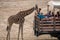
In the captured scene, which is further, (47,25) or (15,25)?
(15,25)

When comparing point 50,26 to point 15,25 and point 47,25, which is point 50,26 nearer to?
point 47,25

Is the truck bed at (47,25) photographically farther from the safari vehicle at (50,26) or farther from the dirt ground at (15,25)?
the dirt ground at (15,25)

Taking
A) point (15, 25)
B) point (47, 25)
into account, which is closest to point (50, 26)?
point (47, 25)

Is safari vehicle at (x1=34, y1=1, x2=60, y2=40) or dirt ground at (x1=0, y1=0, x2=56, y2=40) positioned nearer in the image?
safari vehicle at (x1=34, y1=1, x2=60, y2=40)

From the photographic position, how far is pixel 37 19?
12.4 feet

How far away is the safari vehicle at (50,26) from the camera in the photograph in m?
3.55

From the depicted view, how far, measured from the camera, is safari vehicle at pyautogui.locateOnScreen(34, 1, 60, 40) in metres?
3.55

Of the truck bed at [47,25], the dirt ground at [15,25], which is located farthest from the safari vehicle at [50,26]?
the dirt ground at [15,25]

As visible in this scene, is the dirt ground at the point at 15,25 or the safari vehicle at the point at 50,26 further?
the dirt ground at the point at 15,25

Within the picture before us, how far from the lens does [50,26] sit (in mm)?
3771

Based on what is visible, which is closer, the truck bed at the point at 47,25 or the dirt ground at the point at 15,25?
the truck bed at the point at 47,25

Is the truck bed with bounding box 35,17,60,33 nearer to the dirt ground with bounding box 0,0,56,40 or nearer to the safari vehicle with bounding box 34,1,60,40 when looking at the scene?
the safari vehicle with bounding box 34,1,60,40

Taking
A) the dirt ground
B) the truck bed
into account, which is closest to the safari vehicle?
the truck bed

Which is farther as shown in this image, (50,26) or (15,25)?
(15,25)
